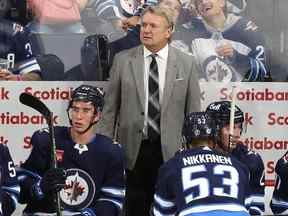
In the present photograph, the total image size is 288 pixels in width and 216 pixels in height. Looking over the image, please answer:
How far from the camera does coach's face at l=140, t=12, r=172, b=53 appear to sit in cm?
664

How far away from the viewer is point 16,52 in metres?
6.92

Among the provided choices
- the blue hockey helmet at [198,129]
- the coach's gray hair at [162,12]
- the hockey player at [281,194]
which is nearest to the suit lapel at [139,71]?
the coach's gray hair at [162,12]

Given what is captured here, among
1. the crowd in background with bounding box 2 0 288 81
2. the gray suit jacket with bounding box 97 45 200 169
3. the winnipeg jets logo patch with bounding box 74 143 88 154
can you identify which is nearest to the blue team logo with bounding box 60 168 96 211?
the winnipeg jets logo patch with bounding box 74 143 88 154

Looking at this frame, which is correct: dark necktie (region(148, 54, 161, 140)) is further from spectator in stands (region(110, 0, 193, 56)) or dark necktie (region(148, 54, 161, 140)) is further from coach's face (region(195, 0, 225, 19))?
coach's face (region(195, 0, 225, 19))

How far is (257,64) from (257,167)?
34.4 inches

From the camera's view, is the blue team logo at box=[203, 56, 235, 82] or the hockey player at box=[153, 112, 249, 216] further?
the blue team logo at box=[203, 56, 235, 82]

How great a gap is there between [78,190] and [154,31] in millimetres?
1154

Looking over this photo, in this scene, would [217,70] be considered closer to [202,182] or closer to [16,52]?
[16,52]

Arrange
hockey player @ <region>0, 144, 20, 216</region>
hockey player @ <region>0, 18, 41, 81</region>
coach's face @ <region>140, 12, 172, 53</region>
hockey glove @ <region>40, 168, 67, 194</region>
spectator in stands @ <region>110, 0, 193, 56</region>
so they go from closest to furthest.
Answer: hockey player @ <region>0, 144, 20, 216</region> < hockey glove @ <region>40, 168, 67, 194</region> < coach's face @ <region>140, 12, 172, 53</region> < hockey player @ <region>0, 18, 41, 81</region> < spectator in stands @ <region>110, 0, 193, 56</region>

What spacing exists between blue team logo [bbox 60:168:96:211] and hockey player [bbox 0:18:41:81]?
1.00 meters

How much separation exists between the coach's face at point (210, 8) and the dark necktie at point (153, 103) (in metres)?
0.57

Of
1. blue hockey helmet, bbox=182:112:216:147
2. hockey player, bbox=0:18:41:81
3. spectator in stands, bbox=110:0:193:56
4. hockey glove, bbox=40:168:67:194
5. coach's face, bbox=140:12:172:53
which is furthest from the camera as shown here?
spectator in stands, bbox=110:0:193:56

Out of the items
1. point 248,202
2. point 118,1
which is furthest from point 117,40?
point 248,202

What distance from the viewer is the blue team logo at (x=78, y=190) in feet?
20.2
